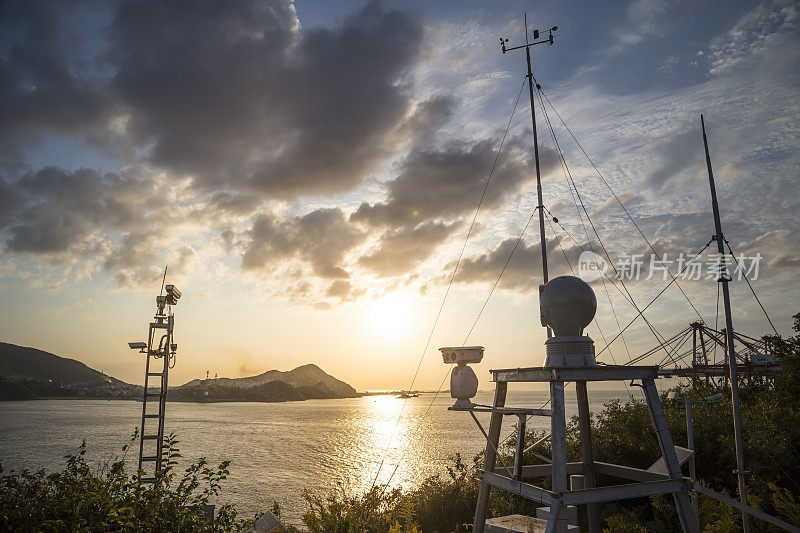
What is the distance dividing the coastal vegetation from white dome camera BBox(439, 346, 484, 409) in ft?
9.78

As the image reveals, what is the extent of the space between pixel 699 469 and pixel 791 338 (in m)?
9.78

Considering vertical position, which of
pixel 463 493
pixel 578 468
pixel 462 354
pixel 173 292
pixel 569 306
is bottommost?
pixel 463 493

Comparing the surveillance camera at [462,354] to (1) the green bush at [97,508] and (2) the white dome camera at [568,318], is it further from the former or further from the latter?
(1) the green bush at [97,508]

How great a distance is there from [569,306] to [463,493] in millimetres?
11335

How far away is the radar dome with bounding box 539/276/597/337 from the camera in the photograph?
30.9 ft

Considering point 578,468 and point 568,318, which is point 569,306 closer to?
point 568,318

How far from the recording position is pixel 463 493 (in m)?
17.5

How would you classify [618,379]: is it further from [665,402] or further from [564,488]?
[665,402]

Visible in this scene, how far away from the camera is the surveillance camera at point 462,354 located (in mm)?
9242

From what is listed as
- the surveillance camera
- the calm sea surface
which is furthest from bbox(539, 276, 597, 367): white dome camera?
the calm sea surface

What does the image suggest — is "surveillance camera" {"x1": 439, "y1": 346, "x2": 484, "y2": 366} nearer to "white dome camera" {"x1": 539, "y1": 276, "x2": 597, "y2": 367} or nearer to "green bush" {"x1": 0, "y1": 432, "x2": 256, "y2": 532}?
"white dome camera" {"x1": 539, "y1": 276, "x2": 597, "y2": 367}

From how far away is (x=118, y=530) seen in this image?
31.1 feet

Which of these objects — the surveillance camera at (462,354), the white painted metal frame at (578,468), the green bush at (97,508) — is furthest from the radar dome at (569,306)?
the green bush at (97,508)

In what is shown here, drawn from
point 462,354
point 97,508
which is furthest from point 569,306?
point 97,508
